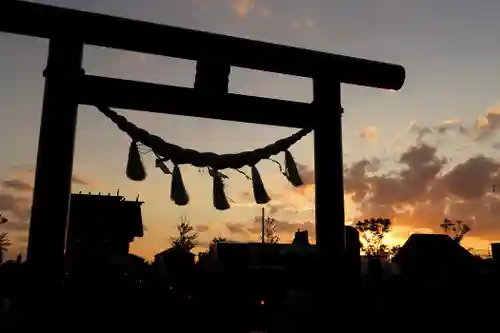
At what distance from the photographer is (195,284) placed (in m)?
3.59

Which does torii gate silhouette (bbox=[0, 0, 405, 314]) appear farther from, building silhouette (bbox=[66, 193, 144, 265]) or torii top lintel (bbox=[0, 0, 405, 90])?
building silhouette (bbox=[66, 193, 144, 265])

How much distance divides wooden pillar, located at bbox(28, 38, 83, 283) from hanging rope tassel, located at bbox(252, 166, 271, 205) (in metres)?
1.97

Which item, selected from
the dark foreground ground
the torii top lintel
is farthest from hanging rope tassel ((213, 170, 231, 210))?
the dark foreground ground

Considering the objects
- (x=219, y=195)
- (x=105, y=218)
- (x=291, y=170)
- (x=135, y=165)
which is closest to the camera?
(x=135, y=165)

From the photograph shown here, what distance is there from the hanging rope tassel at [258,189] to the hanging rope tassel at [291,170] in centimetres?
44

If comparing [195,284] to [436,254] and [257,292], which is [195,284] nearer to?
[257,292]

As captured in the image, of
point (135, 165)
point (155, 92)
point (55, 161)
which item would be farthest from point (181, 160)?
point (55, 161)

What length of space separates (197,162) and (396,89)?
280 centimetres

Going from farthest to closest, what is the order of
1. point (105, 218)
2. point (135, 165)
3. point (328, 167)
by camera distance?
point (105, 218) → point (328, 167) → point (135, 165)

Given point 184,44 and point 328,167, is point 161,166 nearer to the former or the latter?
point 184,44

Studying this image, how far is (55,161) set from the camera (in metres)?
4.46

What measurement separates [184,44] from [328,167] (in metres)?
2.08

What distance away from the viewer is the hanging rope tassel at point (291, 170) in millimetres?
→ 5742

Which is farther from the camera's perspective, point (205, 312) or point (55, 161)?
point (55, 161)
